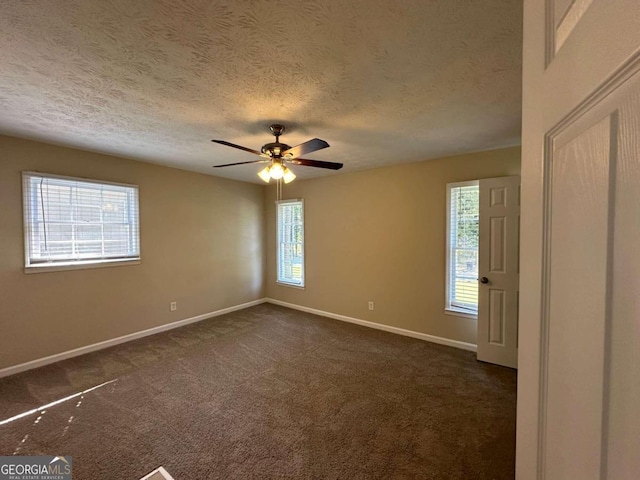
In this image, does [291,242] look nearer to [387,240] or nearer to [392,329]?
[387,240]

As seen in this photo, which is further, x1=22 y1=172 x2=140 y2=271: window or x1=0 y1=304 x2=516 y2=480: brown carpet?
x1=22 y1=172 x2=140 y2=271: window

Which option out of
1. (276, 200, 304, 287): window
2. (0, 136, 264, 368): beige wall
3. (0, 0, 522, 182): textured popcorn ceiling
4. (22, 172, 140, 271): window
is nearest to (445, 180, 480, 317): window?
(0, 0, 522, 182): textured popcorn ceiling

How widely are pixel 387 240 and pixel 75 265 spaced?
13.1ft

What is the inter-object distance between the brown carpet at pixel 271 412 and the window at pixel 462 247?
25.3 inches

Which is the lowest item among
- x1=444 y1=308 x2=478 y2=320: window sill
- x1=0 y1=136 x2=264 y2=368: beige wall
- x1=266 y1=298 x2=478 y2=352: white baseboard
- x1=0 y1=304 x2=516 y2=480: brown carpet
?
x1=0 y1=304 x2=516 y2=480: brown carpet

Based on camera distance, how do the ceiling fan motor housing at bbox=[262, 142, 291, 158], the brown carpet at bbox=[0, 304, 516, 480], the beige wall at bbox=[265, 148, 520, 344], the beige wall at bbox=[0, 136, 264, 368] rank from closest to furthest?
the brown carpet at bbox=[0, 304, 516, 480], the ceiling fan motor housing at bbox=[262, 142, 291, 158], the beige wall at bbox=[0, 136, 264, 368], the beige wall at bbox=[265, 148, 520, 344]

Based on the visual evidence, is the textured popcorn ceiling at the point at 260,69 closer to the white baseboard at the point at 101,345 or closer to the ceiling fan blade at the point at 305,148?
the ceiling fan blade at the point at 305,148

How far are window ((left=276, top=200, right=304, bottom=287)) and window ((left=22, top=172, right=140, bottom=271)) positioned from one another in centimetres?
241

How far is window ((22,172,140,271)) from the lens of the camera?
296 cm

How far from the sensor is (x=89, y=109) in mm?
2184

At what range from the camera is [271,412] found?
2.26 metres

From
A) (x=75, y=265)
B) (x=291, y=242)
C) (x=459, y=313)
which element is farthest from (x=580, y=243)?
(x=291, y=242)

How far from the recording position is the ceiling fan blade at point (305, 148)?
2.07 metres

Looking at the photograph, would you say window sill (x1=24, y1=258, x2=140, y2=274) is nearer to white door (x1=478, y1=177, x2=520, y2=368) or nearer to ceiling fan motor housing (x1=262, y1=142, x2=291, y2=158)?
ceiling fan motor housing (x1=262, y1=142, x2=291, y2=158)
